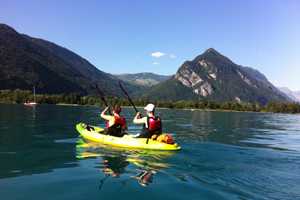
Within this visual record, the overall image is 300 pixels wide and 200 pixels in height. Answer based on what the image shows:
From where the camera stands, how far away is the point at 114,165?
8383 millimetres

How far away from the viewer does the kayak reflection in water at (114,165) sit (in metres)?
7.39

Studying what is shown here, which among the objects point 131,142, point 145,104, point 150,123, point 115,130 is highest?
point 145,104

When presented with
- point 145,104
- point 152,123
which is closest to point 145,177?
point 152,123

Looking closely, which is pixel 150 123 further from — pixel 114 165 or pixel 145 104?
pixel 145 104

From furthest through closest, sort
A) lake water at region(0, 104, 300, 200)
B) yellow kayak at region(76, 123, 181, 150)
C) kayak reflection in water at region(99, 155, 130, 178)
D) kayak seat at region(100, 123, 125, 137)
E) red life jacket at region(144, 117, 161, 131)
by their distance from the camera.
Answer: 1. kayak seat at region(100, 123, 125, 137)
2. red life jacket at region(144, 117, 161, 131)
3. yellow kayak at region(76, 123, 181, 150)
4. kayak reflection in water at region(99, 155, 130, 178)
5. lake water at region(0, 104, 300, 200)

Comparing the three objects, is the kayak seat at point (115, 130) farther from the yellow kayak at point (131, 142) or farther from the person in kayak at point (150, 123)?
the person in kayak at point (150, 123)

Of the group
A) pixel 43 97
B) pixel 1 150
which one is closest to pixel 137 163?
pixel 1 150

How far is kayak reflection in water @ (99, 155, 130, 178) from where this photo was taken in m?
7.39

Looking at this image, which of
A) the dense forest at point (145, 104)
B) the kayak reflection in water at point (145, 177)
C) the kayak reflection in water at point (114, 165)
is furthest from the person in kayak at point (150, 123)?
the dense forest at point (145, 104)

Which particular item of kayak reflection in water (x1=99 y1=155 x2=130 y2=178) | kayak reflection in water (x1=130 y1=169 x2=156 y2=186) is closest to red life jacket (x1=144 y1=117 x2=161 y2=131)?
kayak reflection in water (x1=99 y1=155 x2=130 y2=178)

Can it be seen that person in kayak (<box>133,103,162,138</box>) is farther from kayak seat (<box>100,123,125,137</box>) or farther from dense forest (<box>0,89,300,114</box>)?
dense forest (<box>0,89,300,114</box>)

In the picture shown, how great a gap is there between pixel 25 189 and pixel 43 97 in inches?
5929

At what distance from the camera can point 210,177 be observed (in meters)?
7.06

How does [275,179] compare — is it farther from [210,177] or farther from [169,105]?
[169,105]
